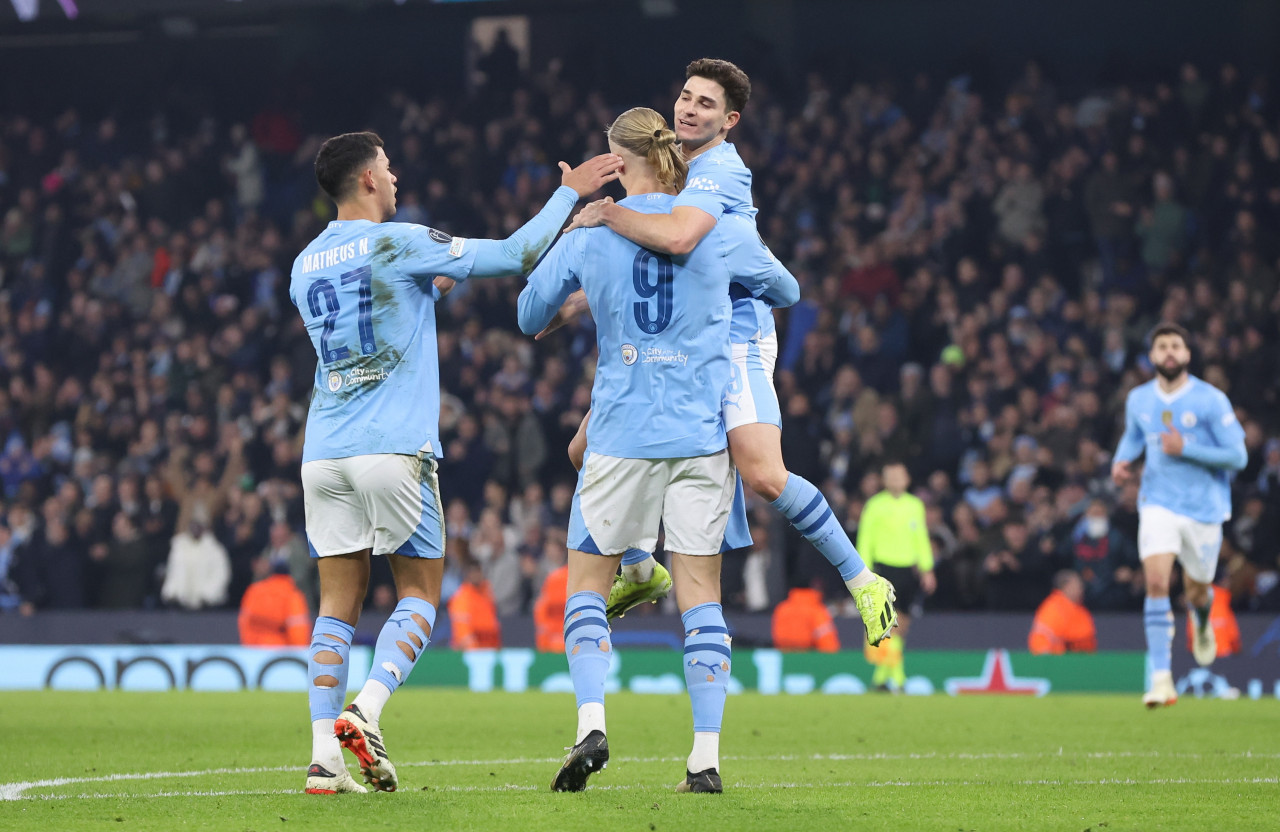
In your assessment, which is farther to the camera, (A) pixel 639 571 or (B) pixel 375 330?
(A) pixel 639 571

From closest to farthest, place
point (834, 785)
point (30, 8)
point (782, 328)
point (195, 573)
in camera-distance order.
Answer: point (834, 785)
point (195, 573)
point (30, 8)
point (782, 328)

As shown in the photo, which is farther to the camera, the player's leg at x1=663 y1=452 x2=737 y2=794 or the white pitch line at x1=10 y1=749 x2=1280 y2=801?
the white pitch line at x1=10 y1=749 x2=1280 y2=801

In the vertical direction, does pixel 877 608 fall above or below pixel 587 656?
above

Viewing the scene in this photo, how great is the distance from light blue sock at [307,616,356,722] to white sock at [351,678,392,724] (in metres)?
0.30

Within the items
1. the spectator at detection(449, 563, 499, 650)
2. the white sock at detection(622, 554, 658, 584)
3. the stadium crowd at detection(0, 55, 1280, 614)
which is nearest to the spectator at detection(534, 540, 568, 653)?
the spectator at detection(449, 563, 499, 650)

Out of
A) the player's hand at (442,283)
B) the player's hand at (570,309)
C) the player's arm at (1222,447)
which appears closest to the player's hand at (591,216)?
the player's hand at (570,309)

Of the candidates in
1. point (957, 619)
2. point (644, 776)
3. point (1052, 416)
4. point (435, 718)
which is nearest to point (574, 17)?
point (1052, 416)

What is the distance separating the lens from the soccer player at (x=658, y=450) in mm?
5887

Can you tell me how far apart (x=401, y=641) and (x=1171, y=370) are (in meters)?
7.14

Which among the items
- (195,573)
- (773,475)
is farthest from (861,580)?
(195,573)

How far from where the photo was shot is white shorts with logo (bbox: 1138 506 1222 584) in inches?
451

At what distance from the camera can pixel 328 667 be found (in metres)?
6.08

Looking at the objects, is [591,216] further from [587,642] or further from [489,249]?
[587,642]

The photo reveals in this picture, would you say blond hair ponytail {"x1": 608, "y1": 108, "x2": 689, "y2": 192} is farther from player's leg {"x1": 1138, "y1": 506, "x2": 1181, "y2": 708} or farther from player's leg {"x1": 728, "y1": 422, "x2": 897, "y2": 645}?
player's leg {"x1": 1138, "y1": 506, "x2": 1181, "y2": 708}
